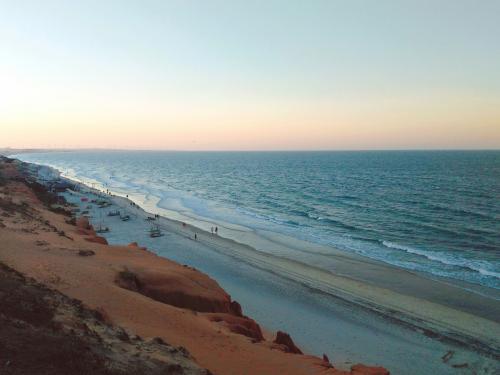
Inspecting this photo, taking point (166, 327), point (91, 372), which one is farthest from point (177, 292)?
point (91, 372)

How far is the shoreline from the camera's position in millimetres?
21375

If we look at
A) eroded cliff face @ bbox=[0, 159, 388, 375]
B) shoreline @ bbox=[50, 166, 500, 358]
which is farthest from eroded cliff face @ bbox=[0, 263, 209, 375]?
shoreline @ bbox=[50, 166, 500, 358]

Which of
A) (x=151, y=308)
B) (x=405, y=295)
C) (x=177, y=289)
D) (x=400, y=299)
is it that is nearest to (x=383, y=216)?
(x=405, y=295)

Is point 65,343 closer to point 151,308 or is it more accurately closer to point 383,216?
point 151,308

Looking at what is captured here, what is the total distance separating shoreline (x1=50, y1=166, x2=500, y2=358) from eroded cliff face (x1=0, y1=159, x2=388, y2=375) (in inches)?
345

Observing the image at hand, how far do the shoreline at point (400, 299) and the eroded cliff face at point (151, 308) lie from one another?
8.76 meters

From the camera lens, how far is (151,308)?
54.4ft

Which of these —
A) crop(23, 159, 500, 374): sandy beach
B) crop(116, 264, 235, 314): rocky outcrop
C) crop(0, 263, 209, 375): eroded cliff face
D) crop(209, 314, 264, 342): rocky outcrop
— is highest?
crop(0, 263, 209, 375): eroded cliff face

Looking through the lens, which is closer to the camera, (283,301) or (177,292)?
(177,292)

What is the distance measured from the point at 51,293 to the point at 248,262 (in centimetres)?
2212

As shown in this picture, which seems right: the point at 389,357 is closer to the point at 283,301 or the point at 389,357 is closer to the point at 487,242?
the point at 283,301

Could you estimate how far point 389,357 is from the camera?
19.4 meters

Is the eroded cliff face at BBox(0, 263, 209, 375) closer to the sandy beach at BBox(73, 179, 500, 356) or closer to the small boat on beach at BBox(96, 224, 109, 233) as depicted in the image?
the sandy beach at BBox(73, 179, 500, 356)

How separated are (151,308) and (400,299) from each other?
17.7 meters
